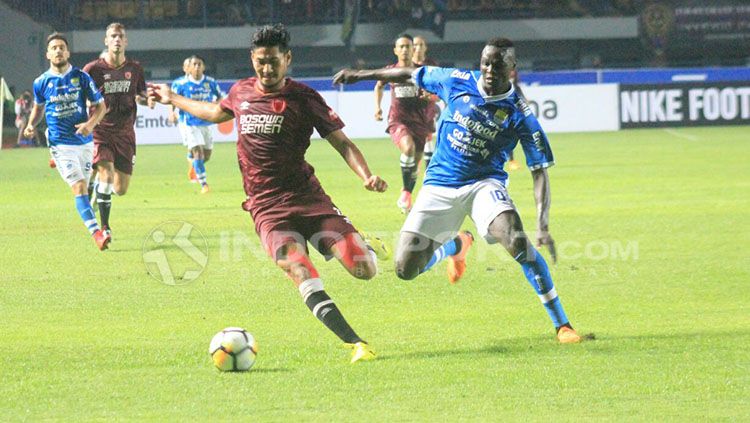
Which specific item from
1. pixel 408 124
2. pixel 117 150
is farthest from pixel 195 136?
pixel 117 150

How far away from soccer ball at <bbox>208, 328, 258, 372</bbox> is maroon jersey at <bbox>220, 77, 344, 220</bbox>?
998 millimetres

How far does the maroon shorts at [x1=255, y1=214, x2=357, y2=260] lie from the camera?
27.2 ft

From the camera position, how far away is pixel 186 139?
2295 cm

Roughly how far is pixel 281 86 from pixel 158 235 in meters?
7.40

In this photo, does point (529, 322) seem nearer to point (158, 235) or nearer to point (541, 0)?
point (158, 235)

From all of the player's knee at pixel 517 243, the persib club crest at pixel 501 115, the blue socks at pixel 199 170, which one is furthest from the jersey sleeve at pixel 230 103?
the blue socks at pixel 199 170

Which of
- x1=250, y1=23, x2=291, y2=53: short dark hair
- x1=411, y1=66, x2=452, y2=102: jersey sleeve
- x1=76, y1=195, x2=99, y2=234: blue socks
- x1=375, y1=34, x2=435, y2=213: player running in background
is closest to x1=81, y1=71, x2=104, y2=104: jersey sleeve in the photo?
x1=76, y1=195, x2=99, y2=234: blue socks

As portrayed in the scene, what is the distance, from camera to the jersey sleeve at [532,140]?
859 cm

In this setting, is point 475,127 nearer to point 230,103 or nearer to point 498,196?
point 498,196

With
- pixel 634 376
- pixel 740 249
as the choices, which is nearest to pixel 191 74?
pixel 740 249

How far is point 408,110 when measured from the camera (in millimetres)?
18234

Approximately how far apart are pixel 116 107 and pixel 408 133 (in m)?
4.33

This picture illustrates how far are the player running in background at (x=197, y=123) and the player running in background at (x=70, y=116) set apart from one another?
262 inches
